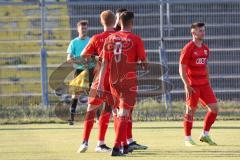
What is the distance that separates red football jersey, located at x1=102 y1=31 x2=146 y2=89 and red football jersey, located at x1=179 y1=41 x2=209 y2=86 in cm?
158

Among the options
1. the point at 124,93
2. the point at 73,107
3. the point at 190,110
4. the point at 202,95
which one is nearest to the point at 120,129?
the point at 124,93

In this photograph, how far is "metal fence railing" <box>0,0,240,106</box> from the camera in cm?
2025

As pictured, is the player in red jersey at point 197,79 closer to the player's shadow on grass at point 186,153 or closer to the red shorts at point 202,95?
the red shorts at point 202,95

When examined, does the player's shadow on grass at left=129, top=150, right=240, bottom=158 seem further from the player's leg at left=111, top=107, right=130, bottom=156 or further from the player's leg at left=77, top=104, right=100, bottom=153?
the player's leg at left=77, top=104, right=100, bottom=153

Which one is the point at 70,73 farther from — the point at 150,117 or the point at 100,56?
the point at 100,56

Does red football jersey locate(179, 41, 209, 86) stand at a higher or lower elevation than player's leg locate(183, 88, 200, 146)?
higher

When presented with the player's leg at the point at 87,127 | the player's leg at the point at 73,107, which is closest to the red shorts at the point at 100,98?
the player's leg at the point at 87,127

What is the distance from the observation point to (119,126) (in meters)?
Result: 10.8

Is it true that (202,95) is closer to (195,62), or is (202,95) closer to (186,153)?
(195,62)

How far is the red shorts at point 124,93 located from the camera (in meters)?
10.9

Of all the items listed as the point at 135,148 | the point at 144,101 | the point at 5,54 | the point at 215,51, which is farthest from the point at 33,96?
the point at 135,148

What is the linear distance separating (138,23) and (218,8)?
2.15m

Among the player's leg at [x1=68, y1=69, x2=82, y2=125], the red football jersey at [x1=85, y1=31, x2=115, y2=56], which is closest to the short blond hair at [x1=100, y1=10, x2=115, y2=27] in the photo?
the red football jersey at [x1=85, y1=31, x2=115, y2=56]

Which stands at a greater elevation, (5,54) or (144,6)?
(144,6)
